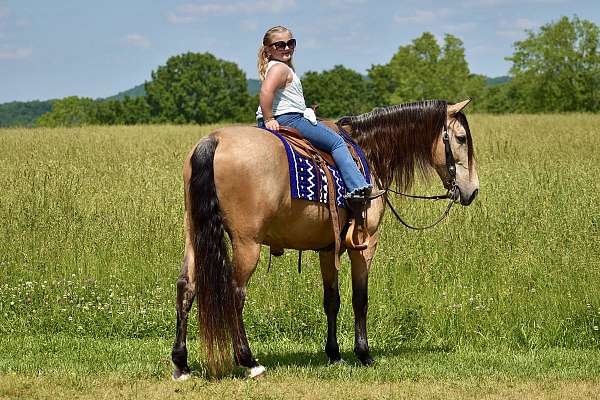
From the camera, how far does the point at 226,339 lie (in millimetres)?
5750

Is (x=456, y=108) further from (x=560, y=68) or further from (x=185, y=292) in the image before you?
(x=560, y=68)

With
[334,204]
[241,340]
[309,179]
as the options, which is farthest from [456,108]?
[241,340]

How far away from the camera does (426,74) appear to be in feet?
246

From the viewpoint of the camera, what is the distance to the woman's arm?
6188 millimetres

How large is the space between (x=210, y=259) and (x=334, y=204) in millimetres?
1159

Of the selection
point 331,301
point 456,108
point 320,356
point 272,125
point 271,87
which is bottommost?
point 320,356

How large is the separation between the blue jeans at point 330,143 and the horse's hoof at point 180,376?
187 centimetres

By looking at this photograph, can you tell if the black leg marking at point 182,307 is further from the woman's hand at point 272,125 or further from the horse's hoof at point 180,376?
the woman's hand at point 272,125

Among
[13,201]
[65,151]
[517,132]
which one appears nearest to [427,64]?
[517,132]

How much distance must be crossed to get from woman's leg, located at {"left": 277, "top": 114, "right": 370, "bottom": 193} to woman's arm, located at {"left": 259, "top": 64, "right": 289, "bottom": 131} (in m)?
0.17

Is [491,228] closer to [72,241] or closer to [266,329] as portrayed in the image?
[266,329]

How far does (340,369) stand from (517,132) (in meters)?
16.9

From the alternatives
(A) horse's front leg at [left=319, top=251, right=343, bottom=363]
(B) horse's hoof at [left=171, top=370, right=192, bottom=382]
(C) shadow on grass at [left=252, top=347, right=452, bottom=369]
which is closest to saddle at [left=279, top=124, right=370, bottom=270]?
(A) horse's front leg at [left=319, top=251, right=343, bottom=363]

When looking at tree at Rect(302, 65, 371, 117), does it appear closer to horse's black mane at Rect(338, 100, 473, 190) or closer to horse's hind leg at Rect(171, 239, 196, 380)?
horse's black mane at Rect(338, 100, 473, 190)
